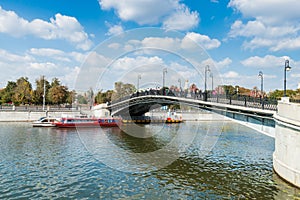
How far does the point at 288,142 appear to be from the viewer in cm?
1182

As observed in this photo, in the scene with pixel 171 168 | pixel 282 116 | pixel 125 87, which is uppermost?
pixel 125 87

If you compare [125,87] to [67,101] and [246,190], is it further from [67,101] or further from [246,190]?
[246,190]


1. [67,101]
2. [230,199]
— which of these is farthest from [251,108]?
[67,101]

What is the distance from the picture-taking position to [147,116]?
55125 millimetres

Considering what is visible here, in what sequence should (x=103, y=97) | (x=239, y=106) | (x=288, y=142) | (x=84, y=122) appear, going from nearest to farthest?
1. (x=288, y=142)
2. (x=239, y=106)
3. (x=84, y=122)
4. (x=103, y=97)

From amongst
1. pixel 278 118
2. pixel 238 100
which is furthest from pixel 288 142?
pixel 238 100

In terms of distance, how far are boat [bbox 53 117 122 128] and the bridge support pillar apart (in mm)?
31684

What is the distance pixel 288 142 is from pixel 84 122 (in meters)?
33.1

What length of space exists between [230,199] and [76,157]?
1185 cm

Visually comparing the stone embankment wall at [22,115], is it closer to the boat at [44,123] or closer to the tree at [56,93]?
the boat at [44,123]

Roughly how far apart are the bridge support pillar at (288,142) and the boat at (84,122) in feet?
104

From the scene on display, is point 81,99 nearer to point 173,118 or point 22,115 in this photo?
point 22,115

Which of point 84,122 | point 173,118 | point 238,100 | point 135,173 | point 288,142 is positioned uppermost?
point 238,100

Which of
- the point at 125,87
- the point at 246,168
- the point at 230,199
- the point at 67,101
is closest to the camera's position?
the point at 230,199
